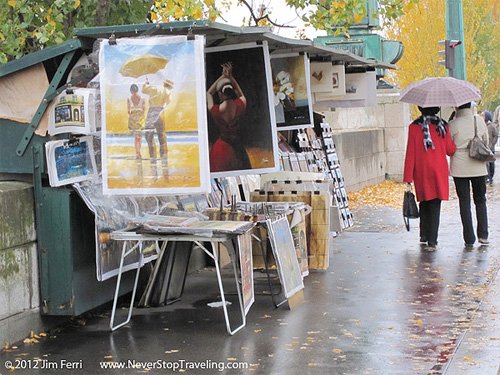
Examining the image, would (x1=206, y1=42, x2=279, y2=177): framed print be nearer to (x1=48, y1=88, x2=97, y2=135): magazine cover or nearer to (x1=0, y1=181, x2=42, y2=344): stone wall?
(x1=48, y1=88, x2=97, y2=135): magazine cover

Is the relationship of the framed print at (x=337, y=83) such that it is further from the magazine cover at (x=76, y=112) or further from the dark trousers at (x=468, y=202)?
the magazine cover at (x=76, y=112)

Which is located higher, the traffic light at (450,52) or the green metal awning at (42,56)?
the traffic light at (450,52)

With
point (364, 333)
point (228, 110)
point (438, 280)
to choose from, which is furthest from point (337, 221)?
point (364, 333)

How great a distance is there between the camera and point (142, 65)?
721cm

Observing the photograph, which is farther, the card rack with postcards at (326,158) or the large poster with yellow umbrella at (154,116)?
the card rack with postcards at (326,158)

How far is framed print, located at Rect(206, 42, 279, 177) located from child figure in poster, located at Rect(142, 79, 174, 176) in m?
1.66

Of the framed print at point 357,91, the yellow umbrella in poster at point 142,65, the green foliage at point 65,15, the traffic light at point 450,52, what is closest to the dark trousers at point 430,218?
the framed print at point 357,91

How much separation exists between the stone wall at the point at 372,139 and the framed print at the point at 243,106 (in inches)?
437

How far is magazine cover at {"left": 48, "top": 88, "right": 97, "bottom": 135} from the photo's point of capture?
7469 millimetres

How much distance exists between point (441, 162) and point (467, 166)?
1.08 ft

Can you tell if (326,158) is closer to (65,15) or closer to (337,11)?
(337,11)

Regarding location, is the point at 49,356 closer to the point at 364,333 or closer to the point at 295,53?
the point at 364,333

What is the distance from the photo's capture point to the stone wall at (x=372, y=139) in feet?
67.8

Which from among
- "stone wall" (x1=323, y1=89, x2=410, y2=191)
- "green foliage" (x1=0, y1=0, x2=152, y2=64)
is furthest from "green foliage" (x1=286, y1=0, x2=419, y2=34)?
"stone wall" (x1=323, y1=89, x2=410, y2=191)
